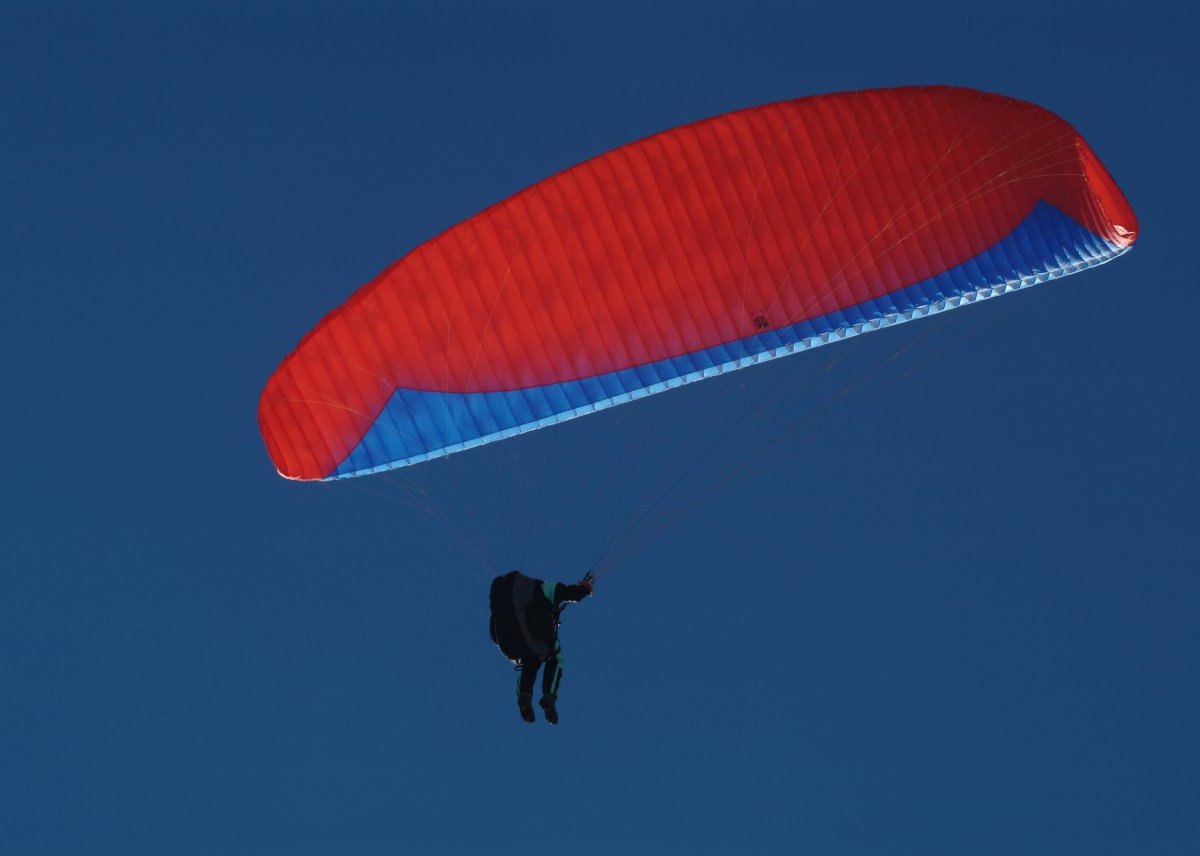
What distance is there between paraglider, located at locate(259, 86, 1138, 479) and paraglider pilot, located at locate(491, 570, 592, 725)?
1738 mm

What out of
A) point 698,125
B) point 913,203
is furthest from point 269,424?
point 913,203

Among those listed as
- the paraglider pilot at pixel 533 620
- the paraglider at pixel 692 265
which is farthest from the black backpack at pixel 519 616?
the paraglider at pixel 692 265

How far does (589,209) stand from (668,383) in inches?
81.8

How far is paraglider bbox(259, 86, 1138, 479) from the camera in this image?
21734 mm

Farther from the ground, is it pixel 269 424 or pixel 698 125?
pixel 698 125

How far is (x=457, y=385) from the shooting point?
22.1 metres

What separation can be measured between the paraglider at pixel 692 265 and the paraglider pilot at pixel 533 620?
174 centimetres

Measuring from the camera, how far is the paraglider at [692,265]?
21734 mm

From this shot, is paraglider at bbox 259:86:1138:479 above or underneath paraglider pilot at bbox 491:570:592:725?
above

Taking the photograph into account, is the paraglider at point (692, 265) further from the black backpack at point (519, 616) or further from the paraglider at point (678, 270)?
the black backpack at point (519, 616)

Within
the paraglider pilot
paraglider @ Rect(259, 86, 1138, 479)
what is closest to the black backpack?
the paraglider pilot

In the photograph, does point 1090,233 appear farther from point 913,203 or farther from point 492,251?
point 492,251

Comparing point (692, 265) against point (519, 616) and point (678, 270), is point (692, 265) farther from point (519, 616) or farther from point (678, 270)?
point (519, 616)

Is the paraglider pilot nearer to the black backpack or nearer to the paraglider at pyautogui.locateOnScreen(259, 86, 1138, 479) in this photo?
the black backpack
